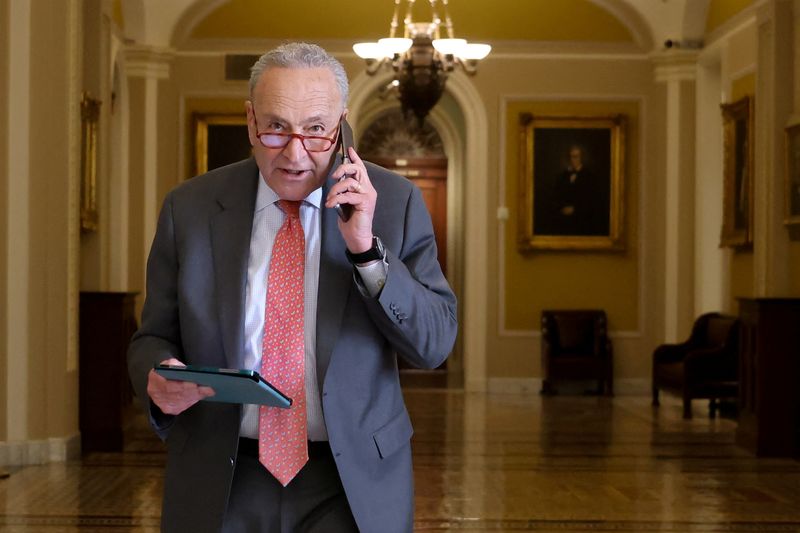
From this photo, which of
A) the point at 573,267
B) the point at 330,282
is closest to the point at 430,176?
the point at 573,267

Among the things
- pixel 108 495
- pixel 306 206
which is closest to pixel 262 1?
pixel 108 495

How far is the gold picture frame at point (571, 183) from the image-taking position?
14.9 metres

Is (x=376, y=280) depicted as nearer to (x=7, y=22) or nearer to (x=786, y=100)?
(x=7, y=22)

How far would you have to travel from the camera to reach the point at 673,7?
14211 mm

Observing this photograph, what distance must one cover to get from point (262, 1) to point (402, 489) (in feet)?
43.4

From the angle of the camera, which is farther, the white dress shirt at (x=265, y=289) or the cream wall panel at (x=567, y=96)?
the cream wall panel at (x=567, y=96)

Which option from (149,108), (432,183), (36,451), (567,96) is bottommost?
(36,451)

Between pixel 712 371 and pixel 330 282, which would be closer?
pixel 330 282

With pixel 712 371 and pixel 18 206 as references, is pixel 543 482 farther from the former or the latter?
pixel 712 371

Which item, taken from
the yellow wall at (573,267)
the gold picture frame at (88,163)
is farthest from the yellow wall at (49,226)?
the yellow wall at (573,267)

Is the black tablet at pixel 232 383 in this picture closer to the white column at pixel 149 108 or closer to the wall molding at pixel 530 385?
the white column at pixel 149 108

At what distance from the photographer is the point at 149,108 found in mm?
14453

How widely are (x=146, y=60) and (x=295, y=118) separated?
12772mm

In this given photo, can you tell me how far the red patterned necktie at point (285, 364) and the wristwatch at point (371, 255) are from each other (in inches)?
5.4
